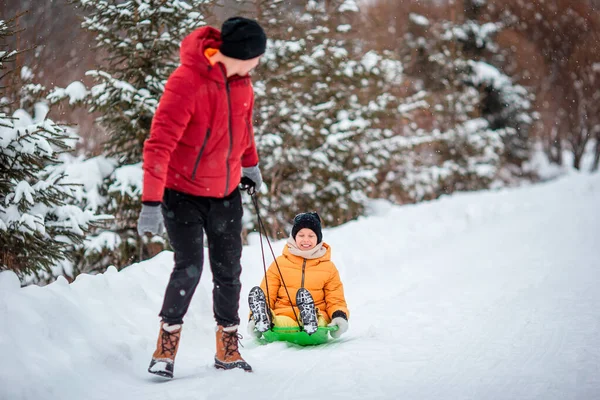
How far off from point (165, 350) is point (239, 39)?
5.54 ft

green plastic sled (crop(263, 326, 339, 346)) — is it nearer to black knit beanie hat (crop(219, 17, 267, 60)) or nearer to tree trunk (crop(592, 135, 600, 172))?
black knit beanie hat (crop(219, 17, 267, 60))

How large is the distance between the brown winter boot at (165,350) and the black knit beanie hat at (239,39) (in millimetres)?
1470

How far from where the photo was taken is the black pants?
2.72m

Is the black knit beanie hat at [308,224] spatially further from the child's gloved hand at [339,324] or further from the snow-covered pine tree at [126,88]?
the snow-covered pine tree at [126,88]

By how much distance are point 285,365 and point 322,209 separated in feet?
23.5

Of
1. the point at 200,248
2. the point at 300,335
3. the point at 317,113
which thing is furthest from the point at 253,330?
the point at 317,113

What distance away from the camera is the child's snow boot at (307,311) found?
3.45 m

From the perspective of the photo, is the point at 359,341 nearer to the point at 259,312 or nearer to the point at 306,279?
the point at 306,279

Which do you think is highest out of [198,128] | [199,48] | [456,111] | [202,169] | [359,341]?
[199,48]

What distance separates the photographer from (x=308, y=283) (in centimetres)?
389

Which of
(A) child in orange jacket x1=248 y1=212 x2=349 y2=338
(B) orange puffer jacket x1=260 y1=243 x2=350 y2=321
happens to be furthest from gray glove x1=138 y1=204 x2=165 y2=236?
(B) orange puffer jacket x1=260 y1=243 x2=350 y2=321

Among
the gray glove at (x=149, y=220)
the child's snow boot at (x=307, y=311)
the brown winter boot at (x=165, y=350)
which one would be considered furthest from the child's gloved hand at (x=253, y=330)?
the gray glove at (x=149, y=220)

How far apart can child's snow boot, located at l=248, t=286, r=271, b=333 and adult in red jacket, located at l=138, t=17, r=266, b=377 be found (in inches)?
21.2

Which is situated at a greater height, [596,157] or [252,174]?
[252,174]
